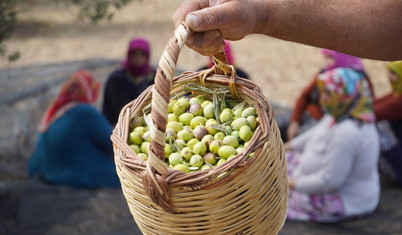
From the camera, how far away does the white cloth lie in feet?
11.7

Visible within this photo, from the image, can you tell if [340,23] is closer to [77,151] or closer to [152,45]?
[77,151]

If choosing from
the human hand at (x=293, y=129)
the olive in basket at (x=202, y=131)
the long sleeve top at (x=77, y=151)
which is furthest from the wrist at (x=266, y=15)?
the human hand at (x=293, y=129)

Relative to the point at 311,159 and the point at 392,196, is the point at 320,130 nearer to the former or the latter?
the point at 311,159

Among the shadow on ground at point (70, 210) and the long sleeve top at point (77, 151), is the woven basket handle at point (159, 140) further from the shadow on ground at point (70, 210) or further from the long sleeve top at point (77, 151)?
the long sleeve top at point (77, 151)

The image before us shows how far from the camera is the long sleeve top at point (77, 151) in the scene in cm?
433

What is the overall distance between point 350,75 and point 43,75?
4.73m

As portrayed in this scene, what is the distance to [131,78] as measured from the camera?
16.8ft

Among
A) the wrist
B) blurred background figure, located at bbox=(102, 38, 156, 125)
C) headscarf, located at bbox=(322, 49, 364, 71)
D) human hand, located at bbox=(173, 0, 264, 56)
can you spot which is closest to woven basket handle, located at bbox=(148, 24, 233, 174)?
human hand, located at bbox=(173, 0, 264, 56)

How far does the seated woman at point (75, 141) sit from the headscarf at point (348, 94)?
2105 millimetres

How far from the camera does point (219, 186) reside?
1.36 meters

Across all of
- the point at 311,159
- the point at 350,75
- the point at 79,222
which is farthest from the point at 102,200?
the point at 350,75

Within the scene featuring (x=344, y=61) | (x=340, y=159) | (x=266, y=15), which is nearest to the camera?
(x=266, y=15)

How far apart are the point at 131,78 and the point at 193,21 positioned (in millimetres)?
3761

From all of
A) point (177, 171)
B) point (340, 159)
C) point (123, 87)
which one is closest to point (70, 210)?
point (123, 87)
